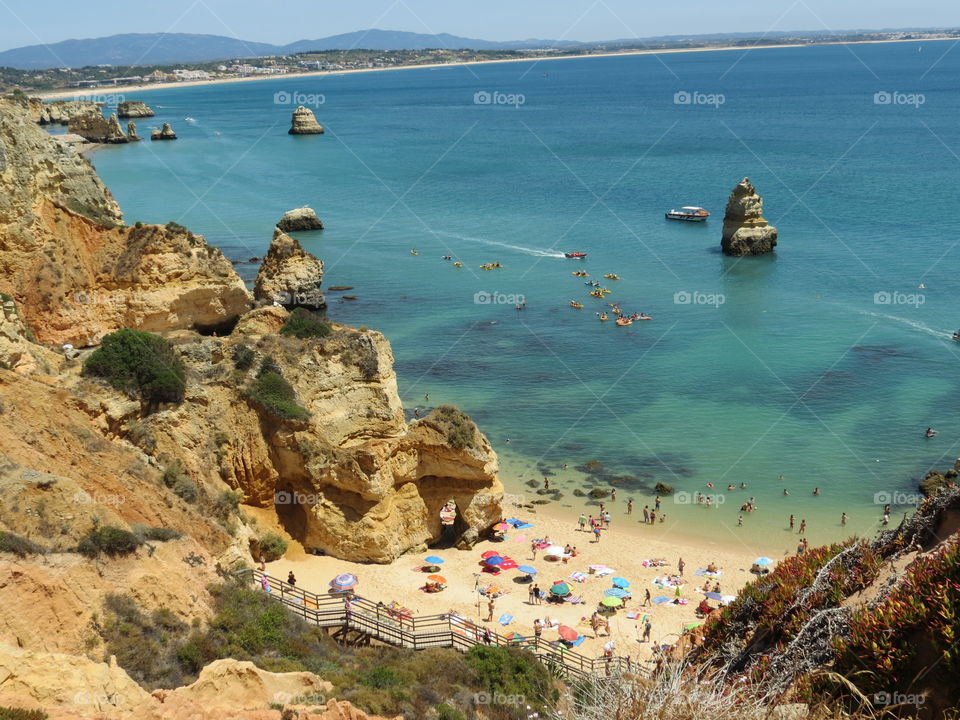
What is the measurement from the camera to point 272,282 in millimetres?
58781

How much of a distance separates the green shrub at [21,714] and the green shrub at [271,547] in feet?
51.7

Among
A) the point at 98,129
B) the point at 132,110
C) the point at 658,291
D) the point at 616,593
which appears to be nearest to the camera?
the point at 616,593

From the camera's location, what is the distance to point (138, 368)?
25156 mm

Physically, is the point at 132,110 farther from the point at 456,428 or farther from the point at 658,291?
the point at 456,428

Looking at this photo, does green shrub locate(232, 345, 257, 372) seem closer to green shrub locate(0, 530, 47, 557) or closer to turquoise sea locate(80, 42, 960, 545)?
green shrub locate(0, 530, 47, 557)

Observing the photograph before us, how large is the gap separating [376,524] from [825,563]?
18397 millimetres

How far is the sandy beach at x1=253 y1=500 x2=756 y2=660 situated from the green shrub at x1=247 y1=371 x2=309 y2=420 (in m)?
3.37

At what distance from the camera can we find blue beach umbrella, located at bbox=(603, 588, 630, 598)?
29.9m

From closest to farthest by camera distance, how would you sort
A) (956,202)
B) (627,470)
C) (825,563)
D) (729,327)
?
(825,563) < (627,470) < (729,327) < (956,202)

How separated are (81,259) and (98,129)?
124m

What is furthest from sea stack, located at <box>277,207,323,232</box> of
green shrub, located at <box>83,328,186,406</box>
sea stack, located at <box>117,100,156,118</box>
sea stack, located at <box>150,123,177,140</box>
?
sea stack, located at <box>117,100,156,118</box>

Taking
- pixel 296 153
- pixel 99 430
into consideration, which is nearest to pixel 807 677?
pixel 99 430

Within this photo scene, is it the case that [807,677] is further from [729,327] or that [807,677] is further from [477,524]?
[729,327]

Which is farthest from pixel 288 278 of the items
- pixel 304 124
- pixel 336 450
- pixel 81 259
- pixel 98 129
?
pixel 304 124
